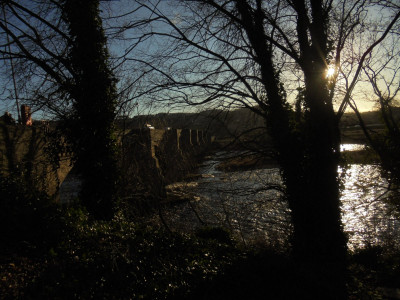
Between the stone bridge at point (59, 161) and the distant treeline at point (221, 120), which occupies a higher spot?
the distant treeline at point (221, 120)

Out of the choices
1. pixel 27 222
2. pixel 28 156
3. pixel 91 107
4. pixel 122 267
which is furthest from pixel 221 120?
pixel 28 156

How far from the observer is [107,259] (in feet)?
15.8

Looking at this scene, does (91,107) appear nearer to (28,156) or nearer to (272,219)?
(28,156)

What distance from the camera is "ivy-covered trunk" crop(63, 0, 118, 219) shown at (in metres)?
8.23

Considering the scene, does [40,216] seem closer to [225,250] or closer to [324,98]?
[225,250]

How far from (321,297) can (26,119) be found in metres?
11.1

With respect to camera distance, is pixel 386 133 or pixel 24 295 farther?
pixel 386 133

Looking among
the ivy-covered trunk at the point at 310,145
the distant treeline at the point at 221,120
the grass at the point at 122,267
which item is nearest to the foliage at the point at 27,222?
the grass at the point at 122,267

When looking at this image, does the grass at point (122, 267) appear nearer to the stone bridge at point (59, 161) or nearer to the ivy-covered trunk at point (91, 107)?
the stone bridge at point (59, 161)

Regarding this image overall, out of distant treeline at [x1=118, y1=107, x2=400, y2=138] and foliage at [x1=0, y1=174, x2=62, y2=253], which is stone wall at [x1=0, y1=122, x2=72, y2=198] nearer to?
foliage at [x1=0, y1=174, x2=62, y2=253]

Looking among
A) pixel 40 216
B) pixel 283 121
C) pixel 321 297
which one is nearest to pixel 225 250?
pixel 321 297

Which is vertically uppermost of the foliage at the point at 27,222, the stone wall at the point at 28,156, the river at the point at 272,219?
the stone wall at the point at 28,156

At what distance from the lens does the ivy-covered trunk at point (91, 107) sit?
324 inches

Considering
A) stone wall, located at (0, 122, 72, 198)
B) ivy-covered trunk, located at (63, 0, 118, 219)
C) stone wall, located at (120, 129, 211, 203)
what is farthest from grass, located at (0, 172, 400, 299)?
stone wall, located at (120, 129, 211, 203)
